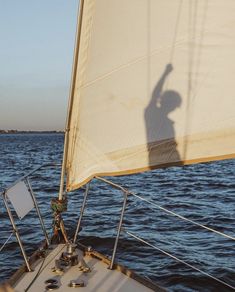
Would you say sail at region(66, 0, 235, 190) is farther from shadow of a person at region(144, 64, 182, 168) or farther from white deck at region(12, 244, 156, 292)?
white deck at region(12, 244, 156, 292)

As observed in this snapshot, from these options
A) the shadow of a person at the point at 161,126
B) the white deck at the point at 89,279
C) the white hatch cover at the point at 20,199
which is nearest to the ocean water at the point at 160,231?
the white deck at the point at 89,279

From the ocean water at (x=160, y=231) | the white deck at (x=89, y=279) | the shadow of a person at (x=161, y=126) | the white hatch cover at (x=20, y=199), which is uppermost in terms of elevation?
the shadow of a person at (x=161, y=126)

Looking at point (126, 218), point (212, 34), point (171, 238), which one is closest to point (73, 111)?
point (212, 34)

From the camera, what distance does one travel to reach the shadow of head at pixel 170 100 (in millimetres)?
4340

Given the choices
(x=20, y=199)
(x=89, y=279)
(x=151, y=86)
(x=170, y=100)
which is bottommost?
(x=89, y=279)

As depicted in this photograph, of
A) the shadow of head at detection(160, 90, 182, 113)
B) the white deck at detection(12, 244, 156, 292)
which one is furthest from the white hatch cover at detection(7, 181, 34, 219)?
the shadow of head at detection(160, 90, 182, 113)

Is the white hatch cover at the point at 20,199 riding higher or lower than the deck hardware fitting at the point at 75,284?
higher

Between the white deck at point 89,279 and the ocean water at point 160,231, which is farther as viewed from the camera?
the ocean water at point 160,231

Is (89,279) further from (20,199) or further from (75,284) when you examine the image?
(20,199)

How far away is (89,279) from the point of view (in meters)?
4.55

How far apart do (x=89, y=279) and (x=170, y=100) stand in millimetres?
2039

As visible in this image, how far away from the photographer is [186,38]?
14.0 ft

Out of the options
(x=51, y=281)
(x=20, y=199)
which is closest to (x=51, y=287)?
(x=51, y=281)

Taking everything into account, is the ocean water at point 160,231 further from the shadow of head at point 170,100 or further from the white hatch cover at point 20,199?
the shadow of head at point 170,100
